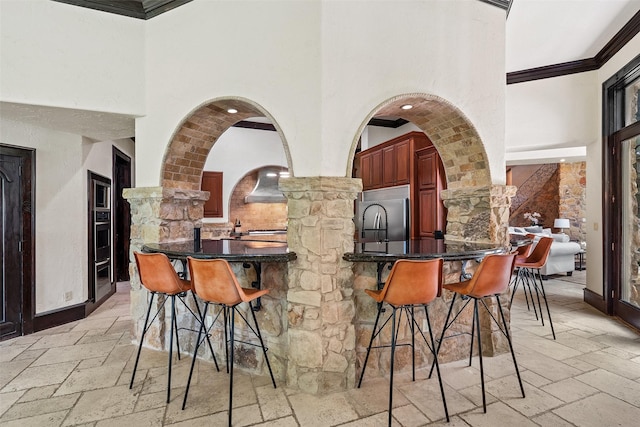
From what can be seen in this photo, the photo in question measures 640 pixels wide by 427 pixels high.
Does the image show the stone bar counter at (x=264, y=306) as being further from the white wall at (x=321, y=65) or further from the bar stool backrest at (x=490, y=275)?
the bar stool backrest at (x=490, y=275)

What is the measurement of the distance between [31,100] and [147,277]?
83.9 inches

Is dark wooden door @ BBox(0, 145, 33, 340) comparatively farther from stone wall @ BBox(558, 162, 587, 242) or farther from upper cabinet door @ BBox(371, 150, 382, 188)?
stone wall @ BBox(558, 162, 587, 242)

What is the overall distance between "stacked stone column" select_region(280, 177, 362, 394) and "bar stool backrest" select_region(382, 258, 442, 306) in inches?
17.7

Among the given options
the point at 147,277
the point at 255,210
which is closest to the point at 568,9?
the point at 147,277

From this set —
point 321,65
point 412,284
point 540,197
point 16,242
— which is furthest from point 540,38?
point 540,197

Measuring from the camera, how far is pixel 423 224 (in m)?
4.77

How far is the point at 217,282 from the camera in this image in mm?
2178

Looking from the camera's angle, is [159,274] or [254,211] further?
[254,211]

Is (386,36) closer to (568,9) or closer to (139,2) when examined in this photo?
(568,9)

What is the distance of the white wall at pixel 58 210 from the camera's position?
149 inches

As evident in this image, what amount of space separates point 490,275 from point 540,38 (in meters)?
3.35

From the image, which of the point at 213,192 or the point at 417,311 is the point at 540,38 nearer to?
the point at 417,311

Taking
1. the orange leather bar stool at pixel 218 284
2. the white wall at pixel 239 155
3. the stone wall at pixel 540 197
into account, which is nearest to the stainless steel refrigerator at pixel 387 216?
the orange leather bar stool at pixel 218 284

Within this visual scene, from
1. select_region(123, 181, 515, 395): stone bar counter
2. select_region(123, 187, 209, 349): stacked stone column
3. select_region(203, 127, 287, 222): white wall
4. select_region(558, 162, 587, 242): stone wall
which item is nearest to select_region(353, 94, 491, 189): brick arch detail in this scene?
select_region(123, 181, 515, 395): stone bar counter
